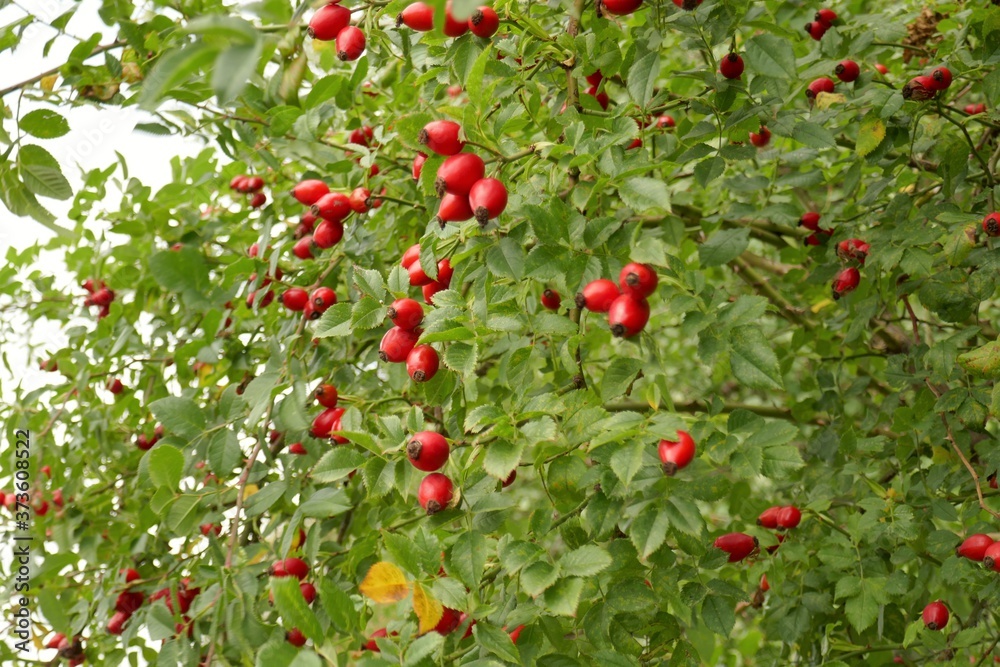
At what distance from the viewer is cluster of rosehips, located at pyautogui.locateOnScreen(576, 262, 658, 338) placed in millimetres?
1215

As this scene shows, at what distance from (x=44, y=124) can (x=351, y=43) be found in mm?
579

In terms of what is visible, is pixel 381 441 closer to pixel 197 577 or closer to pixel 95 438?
pixel 197 577

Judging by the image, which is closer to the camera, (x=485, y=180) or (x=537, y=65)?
(x=485, y=180)

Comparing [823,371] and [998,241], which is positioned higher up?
[998,241]

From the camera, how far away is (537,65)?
1581mm

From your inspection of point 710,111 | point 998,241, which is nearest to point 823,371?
point 998,241

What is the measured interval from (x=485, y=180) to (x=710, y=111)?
2.14ft

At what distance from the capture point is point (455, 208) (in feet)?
4.39

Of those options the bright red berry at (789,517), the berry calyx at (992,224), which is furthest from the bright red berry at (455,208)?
the bright red berry at (789,517)

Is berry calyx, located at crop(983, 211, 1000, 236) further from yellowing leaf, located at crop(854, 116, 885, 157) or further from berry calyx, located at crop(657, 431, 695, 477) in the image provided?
berry calyx, located at crop(657, 431, 695, 477)

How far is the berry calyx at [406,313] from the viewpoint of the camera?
57.2 inches

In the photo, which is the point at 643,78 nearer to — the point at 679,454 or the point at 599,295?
the point at 599,295

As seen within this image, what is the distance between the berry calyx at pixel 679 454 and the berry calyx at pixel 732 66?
2.73ft

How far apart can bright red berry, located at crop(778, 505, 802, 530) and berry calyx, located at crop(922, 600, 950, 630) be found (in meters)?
0.35
